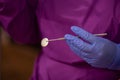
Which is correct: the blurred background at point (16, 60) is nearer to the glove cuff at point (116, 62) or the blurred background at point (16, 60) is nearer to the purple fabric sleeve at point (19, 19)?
the purple fabric sleeve at point (19, 19)

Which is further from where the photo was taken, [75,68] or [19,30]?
[19,30]

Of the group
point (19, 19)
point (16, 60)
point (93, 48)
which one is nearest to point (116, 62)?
point (93, 48)

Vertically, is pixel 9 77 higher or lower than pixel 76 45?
lower

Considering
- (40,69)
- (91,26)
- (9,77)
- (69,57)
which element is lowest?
(9,77)

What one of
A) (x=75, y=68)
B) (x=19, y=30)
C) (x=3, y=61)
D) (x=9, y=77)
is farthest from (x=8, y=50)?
(x=75, y=68)

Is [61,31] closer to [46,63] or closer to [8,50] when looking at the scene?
[46,63]

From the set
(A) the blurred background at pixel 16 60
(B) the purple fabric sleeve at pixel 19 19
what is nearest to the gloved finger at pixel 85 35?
(B) the purple fabric sleeve at pixel 19 19

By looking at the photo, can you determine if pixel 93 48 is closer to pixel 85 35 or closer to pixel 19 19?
pixel 85 35
